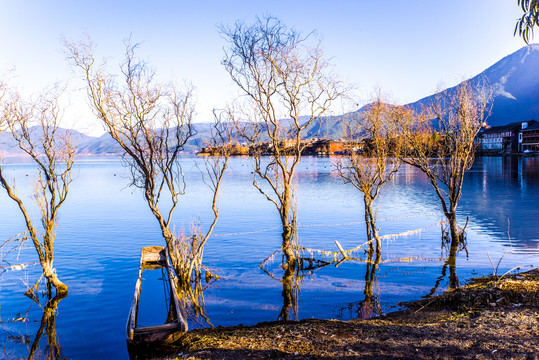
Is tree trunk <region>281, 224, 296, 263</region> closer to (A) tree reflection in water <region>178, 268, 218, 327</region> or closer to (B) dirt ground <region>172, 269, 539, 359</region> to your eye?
(A) tree reflection in water <region>178, 268, 218, 327</region>

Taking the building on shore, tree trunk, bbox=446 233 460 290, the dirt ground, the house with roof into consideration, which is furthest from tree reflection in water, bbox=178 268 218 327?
the house with roof

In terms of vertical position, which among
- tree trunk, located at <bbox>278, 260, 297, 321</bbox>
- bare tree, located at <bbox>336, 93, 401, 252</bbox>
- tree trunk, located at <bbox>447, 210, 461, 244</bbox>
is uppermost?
bare tree, located at <bbox>336, 93, 401, 252</bbox>

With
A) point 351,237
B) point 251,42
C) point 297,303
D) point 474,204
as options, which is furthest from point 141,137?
point 474,204

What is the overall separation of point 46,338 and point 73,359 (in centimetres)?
269

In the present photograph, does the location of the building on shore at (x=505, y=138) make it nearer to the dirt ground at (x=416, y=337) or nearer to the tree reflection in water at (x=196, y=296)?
the tree reflection in water at (x=196, y=296)

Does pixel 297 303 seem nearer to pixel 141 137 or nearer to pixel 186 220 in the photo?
pixel 141 137

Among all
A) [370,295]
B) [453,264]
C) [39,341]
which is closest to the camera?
[39,341]

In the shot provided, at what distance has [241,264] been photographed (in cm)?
2600

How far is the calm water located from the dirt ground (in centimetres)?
433

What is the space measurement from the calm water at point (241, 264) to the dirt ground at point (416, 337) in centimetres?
433

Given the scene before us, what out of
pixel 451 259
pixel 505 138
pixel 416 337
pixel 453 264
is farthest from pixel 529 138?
pixel 416 337

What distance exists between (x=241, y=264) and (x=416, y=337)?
16493 millimetres

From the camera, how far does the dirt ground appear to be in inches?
379

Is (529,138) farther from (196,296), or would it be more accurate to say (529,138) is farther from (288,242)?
(196,296)
